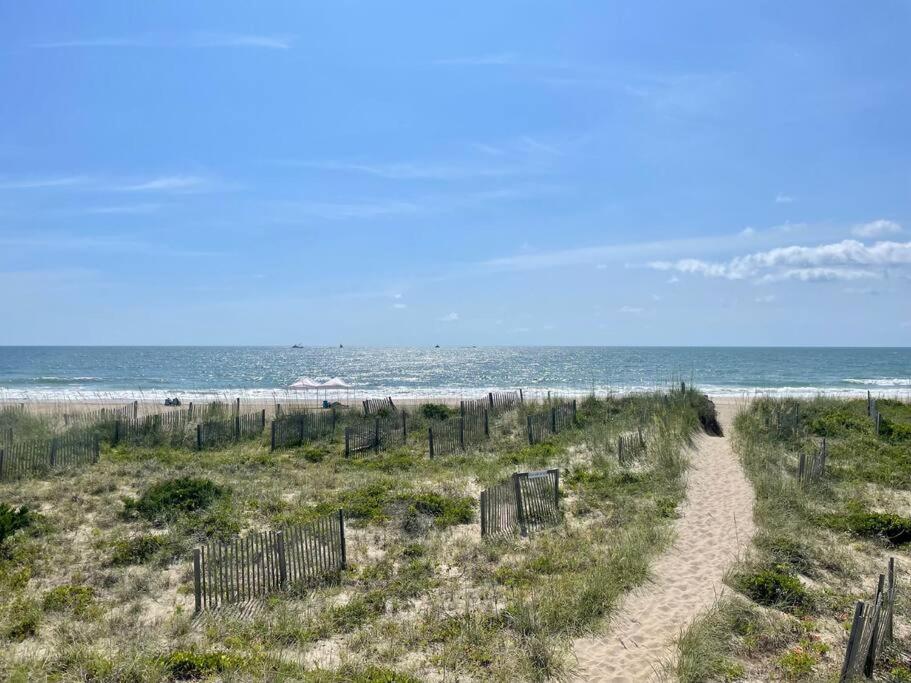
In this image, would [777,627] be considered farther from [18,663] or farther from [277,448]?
[277,448]

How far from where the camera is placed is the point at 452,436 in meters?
20.2

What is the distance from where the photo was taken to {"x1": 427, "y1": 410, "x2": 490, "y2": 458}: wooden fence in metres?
19.9

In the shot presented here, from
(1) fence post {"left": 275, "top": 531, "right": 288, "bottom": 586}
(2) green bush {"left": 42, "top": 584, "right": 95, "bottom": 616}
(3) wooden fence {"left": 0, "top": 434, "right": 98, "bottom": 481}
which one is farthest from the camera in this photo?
(3) wooden fence {"left": 0, "top": 434, "right": 98, "bottom": 481}

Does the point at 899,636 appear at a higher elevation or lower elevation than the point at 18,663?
lower

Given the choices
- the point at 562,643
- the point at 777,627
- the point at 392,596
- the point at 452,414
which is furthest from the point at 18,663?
the point at 452,414

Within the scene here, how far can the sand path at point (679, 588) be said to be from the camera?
23.6 ft

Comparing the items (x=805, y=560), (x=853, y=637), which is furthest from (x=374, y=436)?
(x=853, y=637)

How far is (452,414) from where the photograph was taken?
27328mm

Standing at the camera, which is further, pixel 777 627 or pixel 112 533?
pixel 112 533

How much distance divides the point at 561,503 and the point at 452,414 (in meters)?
13.9

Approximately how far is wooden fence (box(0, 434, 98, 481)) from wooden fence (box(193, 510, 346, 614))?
1014 centimetres

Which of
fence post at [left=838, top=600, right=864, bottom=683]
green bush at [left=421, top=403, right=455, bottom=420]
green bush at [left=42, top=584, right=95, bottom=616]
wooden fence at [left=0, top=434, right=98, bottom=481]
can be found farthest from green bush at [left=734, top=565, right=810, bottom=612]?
green bush at [left=421, top=403, right=455, bottom=420]

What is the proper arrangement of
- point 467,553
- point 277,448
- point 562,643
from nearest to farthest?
point 562,643 → point 467,553 → point 277,448

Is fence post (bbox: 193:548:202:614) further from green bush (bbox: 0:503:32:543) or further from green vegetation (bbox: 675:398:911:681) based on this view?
green vegetation (bbox: 675:398:911:681)
